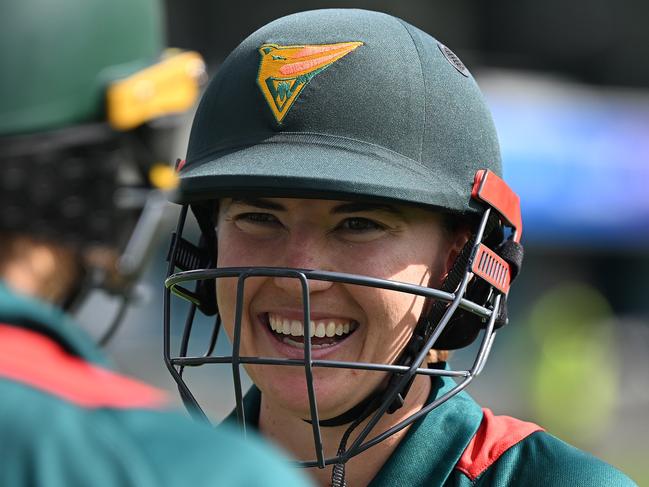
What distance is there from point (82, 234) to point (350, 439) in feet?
2.27

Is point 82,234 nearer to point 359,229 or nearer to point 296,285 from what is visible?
point 296,285

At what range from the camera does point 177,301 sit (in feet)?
38.4

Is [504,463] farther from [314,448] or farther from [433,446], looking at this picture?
[314,448]

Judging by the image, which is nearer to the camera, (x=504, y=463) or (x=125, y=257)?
(x=504, y=463)

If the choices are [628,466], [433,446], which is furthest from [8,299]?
[628,466]

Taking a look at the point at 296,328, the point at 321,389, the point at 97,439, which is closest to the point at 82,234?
the point at 296,328

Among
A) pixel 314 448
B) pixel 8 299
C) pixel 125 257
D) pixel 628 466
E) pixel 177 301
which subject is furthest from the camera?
pixel 177 301

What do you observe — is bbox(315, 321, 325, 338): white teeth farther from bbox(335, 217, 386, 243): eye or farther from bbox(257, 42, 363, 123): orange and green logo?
bbox(257, 42, 363, 123): orange and green logo

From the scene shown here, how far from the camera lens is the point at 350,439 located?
2322 mm

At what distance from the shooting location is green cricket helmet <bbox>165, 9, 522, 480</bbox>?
2.20 meters

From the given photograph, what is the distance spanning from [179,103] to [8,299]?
6.47 ft

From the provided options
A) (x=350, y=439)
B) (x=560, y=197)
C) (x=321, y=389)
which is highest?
(x=321, y=389)

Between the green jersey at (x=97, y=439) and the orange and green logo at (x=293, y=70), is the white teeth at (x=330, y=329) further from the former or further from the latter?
the green jersey at (x=97, y=439)

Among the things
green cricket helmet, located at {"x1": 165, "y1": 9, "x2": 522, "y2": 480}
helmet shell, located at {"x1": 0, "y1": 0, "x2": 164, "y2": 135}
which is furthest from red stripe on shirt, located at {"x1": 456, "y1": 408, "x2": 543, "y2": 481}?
helmet shell, located at {"x1": 0, "y1": 0, "x2": 164, "y2": 135}
